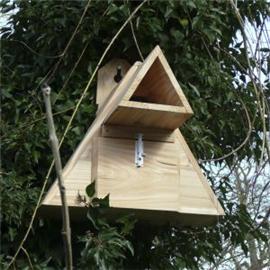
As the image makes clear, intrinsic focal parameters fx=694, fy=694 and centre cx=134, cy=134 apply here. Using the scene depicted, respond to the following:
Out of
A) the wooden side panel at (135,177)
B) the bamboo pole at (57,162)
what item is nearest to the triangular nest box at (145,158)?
the wooden side panel at (135,177)

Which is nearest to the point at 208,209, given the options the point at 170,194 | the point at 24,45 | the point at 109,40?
the point at 170,194

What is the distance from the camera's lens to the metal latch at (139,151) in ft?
4.67

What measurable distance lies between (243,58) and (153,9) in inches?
17.1

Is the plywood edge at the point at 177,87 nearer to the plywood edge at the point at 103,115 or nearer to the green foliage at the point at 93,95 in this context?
the plywood edge at the point at 103,115

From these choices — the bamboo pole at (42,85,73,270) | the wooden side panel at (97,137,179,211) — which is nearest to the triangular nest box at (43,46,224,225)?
the wooden side panel at (97,137,179,211)

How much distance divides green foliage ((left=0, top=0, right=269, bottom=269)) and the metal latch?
4.8 inches

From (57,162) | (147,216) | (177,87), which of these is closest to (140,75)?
(177,87)

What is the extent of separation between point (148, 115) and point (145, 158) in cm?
10

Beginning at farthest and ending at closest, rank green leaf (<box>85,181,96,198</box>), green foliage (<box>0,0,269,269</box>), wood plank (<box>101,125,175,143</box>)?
1. green foliage (<box>0,0,269,269</box>)
2. wood plank (<box>101,125,175,143</box>)
3. green leaf (<box>85,181,96,198</box>)

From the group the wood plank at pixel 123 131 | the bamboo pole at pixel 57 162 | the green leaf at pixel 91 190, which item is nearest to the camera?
the bamboo pole at pixel 57 162

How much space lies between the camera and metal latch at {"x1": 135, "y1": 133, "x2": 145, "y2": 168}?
142 cm

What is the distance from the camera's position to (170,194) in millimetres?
1426

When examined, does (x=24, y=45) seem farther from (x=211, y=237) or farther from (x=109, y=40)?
(x=211, y=237)

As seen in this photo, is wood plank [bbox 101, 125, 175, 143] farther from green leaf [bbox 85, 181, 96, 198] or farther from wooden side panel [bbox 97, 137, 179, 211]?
green leaf [bbox 85, 181, 96, 198]
